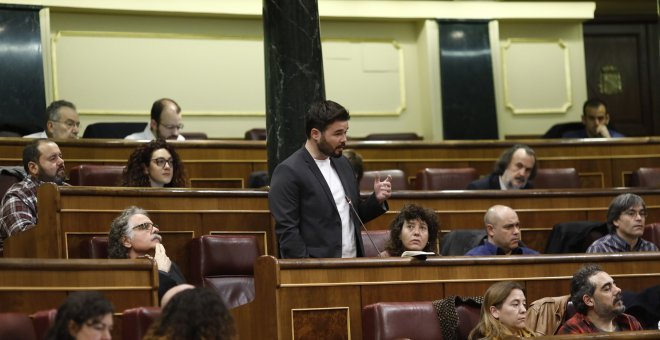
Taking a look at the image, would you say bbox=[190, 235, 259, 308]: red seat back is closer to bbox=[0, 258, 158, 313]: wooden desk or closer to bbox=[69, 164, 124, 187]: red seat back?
bbox=[0, 258, 158, 313]: wooden desk

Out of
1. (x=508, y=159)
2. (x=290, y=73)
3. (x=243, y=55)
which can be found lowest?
(x=508, y=159)

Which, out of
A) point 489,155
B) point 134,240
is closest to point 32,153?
point 134,240

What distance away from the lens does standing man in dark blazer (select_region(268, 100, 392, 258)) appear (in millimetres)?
4293

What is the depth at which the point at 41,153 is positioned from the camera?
4973 millimetres

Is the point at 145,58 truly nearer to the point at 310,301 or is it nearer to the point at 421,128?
the point at 421,128

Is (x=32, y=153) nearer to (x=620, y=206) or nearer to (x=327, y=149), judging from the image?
(x=327, y=149)

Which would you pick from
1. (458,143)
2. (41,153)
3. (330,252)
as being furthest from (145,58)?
(330,252)

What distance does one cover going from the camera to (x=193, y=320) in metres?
2.84

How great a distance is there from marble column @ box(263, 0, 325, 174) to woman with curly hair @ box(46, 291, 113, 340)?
2.39m

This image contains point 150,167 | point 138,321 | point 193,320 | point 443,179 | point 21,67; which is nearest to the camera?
point 193,320

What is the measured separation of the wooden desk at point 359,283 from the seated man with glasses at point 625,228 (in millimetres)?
435

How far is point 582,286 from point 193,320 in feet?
5.81

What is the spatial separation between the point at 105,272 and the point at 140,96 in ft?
13.9

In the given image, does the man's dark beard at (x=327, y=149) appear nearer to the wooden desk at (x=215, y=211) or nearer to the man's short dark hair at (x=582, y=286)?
the wooden desk at (x=215, y=211)
